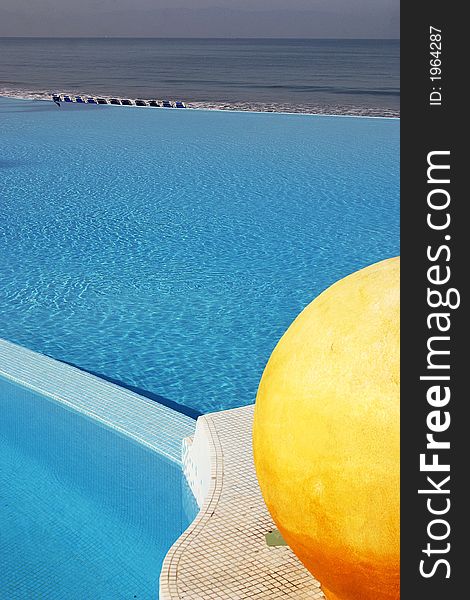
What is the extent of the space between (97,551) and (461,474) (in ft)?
9.28

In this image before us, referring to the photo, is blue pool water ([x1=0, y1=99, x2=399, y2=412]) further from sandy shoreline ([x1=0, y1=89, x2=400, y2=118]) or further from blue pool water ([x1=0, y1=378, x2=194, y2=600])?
sandy shoreline ([x1=0, y1=89, x2=400, y2=118])

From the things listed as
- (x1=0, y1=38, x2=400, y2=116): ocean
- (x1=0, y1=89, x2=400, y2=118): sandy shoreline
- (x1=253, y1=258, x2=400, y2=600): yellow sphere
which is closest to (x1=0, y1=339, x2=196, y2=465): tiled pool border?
(x1=253, y1=258, x2=400, y2=600): yellow sphere

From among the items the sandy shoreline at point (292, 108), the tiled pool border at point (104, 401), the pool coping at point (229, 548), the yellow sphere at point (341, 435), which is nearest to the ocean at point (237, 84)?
the sandy shoreline at point (292, 108)

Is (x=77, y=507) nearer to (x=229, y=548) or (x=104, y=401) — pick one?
(x=104, y=401)

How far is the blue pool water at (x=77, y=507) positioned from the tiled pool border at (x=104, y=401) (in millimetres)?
62

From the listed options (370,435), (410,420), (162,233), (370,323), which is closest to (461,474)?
(410,420)

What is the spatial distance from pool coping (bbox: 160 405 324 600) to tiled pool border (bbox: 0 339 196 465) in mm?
545

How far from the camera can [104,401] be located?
18.1 ft

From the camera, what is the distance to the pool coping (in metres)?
3.33

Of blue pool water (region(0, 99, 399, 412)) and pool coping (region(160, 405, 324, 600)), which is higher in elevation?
blue pool water (region(0, 99, 399, 412))

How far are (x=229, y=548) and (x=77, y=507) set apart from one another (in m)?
1.57

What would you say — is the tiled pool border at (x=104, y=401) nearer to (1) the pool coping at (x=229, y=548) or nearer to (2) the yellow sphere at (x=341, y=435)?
(1) the pool coping at (x=229, y=548)

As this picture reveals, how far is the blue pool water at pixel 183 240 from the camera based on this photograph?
7.23 metres

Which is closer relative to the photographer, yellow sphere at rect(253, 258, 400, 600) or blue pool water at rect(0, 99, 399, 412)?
yellow sphere at rect(253, 258, 400, 600)
